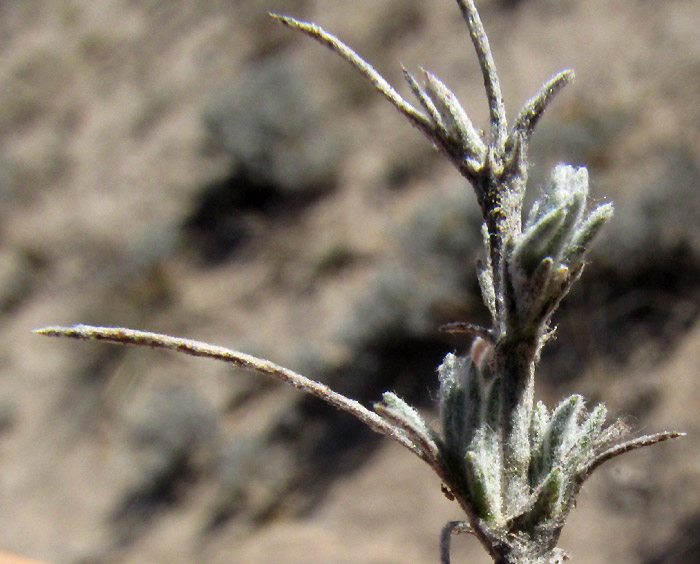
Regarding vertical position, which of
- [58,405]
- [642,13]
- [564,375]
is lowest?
[564,375]

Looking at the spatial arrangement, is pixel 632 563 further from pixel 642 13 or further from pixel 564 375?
pixel 642 13

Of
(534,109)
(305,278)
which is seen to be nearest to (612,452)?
(534,109)

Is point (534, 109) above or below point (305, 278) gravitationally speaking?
below

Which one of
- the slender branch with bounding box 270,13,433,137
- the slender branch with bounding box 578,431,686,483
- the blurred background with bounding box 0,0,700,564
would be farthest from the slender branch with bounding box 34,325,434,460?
the blurred background with bounding box 0,0,700,564

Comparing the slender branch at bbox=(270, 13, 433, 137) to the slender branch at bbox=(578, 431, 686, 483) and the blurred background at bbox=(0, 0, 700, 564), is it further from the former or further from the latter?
the blurred background at bbox=(0, 0, 700, 564)

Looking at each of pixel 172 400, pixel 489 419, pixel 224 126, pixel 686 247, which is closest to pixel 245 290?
pixel 172 400

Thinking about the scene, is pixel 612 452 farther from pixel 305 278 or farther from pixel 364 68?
pixel 305 278
